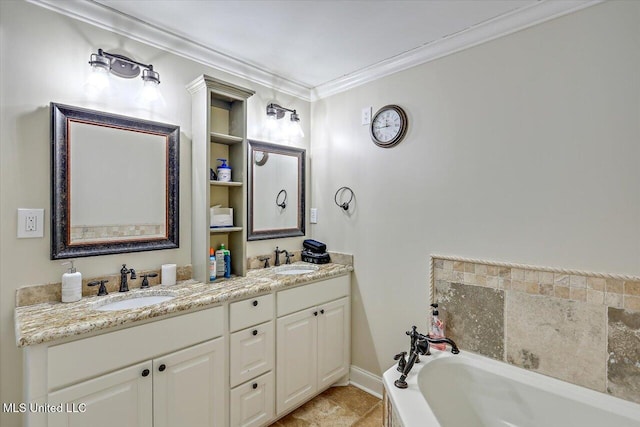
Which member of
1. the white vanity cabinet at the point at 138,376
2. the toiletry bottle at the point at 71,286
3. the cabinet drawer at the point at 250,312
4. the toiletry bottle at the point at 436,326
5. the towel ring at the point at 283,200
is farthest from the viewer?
the towel ring at the point at 283,200

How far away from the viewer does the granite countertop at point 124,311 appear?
1221mm

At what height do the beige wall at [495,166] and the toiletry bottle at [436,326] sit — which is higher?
the beige wall at [495,166]

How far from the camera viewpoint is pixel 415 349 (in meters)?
1.72

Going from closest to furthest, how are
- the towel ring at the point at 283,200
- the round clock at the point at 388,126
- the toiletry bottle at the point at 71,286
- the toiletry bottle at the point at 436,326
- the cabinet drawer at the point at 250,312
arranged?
the toiletry bottle at the point at 71,286 → the cabinet drawer at the point at 250,312 → the toiletry bottle at the point at 436,326 → the round clock at the point at 388,126 → the towel ring at the point at 283,200

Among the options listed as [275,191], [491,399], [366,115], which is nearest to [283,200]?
[275,191]

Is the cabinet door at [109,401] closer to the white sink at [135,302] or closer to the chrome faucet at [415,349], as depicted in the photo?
the white sink at [135,302]

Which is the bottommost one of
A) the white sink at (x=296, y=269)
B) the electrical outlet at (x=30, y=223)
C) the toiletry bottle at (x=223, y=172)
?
the white sink at (x=296, y=269)

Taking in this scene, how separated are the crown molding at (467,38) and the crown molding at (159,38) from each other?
0.59 m

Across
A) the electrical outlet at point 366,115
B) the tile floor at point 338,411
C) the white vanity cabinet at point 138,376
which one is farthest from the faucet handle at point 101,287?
the electrical outlet at point 366,115

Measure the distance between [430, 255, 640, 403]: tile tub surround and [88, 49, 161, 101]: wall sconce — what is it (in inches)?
81.6

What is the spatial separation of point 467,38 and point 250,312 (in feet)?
7.01

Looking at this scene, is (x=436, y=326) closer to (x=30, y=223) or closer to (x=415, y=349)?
(x=415, y=349)

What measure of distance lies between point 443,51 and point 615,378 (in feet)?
6.65

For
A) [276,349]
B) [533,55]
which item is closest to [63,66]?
[276,349]
